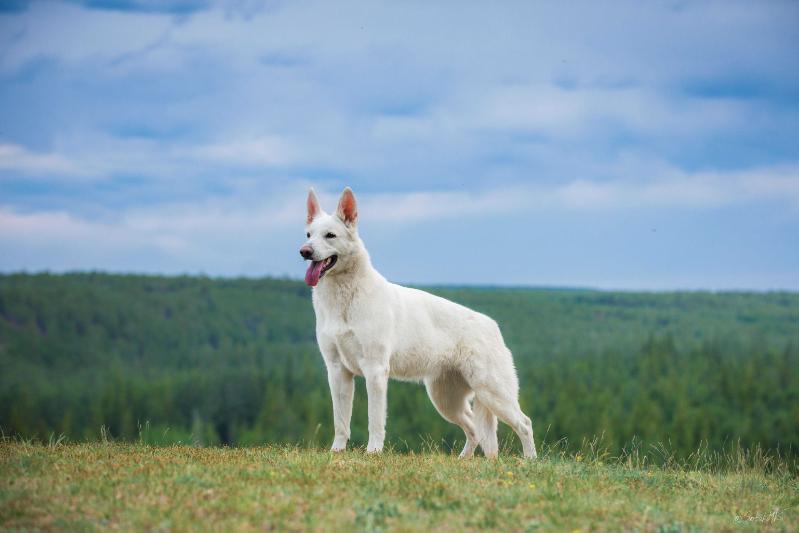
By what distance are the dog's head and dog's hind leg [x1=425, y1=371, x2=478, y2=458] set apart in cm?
249

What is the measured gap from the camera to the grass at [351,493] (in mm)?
8266

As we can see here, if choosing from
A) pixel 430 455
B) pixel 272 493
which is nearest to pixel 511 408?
pixel 430 455

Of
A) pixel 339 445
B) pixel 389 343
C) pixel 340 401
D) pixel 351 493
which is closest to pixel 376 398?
pixel 340 401

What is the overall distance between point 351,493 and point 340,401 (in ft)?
10.8

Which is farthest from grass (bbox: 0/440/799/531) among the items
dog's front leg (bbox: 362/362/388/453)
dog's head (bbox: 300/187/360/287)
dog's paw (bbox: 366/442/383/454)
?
dog's head (bbox: 300/187/360/287)

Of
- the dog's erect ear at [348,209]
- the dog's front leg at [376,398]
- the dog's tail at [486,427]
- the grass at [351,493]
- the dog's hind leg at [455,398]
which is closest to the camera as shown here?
the grass at [351,493]

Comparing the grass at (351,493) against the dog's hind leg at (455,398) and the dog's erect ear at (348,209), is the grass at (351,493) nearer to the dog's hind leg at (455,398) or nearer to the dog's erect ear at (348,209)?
the dog's hind leg at (455,398)

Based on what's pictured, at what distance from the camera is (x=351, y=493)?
9148 millimetres

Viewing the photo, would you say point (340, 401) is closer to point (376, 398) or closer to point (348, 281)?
point (376, 398)

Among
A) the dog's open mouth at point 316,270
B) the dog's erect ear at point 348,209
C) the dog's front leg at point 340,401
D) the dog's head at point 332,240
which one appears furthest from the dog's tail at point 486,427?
the dog's erect ear at point 348,209

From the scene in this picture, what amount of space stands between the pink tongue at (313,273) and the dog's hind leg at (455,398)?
104 inches

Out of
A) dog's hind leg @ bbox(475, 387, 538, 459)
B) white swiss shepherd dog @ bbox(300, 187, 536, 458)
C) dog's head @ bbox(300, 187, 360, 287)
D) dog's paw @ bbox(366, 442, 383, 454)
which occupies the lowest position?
dog's paw @ bbox(366, 442, 383, 454)

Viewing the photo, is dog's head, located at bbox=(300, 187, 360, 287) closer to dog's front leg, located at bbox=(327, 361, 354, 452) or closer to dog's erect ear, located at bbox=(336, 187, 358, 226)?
dog's erect ear, located at bbox=(336, 187, 358, 226)

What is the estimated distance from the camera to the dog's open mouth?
39.2 feet
